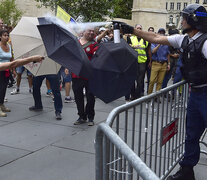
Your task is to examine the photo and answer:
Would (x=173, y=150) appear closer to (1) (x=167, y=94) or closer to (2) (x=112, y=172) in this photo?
(1) (x=167, y=94)

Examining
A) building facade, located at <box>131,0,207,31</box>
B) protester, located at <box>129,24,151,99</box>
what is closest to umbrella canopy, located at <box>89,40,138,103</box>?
protester, located at <box>129,24,151,99</box>

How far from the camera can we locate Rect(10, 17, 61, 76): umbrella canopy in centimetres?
594

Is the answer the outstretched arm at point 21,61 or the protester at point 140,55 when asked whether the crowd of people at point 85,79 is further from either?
the outstretched arm at point 21,61

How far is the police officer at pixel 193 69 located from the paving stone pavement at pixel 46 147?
1.65 ft

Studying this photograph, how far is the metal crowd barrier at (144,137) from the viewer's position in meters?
2.18

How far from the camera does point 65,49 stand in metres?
3.77

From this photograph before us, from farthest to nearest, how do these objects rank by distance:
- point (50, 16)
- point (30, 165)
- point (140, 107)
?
1. point (30, 165)
2. point (50, 16)
3. point (140, 107)

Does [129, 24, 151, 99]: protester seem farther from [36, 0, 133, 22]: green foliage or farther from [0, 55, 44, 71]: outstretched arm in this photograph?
[36, 0, 133, 22]: green foliage

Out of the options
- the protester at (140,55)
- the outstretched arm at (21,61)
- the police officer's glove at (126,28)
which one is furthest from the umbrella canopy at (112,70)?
the protester at (140,55)

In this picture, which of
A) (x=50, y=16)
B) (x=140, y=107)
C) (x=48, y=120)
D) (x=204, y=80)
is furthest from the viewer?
(x=48, y=120)

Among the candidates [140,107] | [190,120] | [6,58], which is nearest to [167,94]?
[190,120]

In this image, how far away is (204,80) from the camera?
3.74 m

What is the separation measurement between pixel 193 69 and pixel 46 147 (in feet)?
8.85

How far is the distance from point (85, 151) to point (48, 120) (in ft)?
6.88
